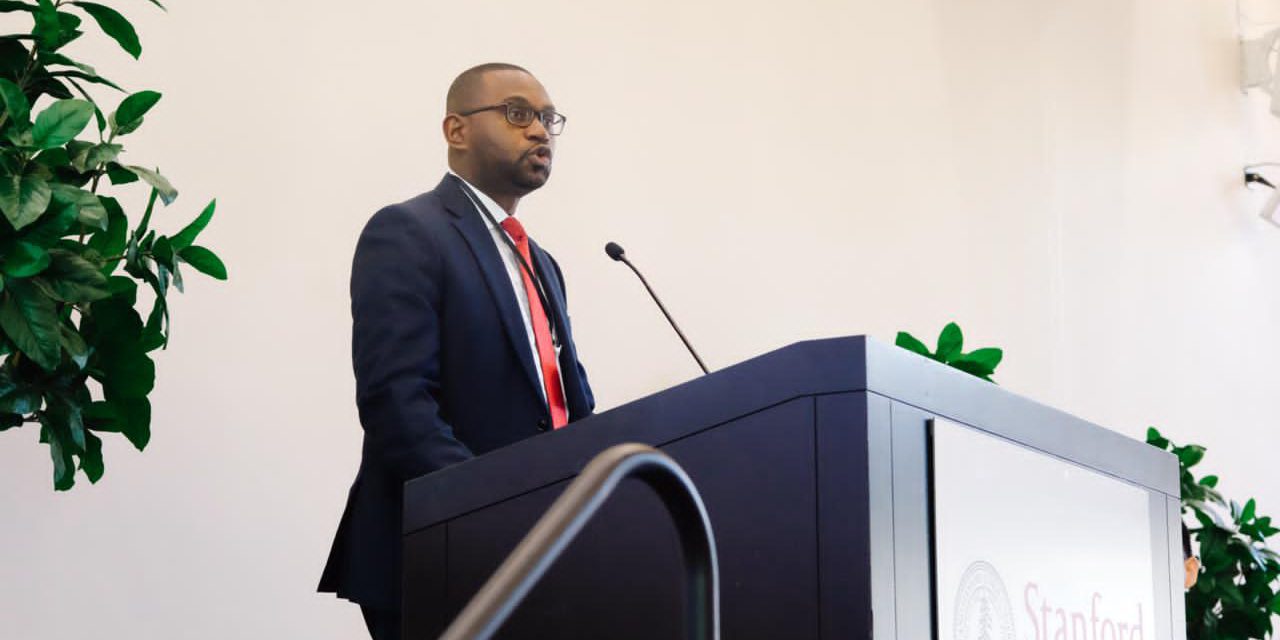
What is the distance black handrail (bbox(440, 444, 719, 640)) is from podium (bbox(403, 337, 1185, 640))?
0.23 m

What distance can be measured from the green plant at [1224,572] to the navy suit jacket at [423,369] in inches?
92.8

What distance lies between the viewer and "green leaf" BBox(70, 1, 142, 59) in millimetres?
2363

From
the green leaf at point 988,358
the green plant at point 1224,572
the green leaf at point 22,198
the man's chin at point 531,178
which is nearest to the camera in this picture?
the green leaf at point 22,198

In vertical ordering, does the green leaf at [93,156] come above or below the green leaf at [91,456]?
above

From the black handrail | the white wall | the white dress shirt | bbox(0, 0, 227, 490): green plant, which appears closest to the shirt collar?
the white dress shirt

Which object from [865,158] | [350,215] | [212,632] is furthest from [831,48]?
[212,632]

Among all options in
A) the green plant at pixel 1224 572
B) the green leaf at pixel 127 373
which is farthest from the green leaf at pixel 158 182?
the green plant at pixel 1224 572

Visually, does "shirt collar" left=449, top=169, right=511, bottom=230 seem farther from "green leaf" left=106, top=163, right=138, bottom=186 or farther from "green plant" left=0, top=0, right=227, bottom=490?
"green leaf" left=106, top=163, right=138, bottom=186

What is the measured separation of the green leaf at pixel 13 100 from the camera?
2.14 meters

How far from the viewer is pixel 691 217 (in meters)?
4.52

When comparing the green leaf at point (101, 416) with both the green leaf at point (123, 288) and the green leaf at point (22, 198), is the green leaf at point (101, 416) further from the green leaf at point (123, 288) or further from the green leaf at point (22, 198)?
the green leaf at point (22, 198)

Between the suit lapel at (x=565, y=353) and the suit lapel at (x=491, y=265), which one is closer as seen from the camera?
the suit lapel at (x=491, y=265)

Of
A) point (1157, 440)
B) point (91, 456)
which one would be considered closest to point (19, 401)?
point (91, 456)

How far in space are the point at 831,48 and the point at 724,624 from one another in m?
3.73
